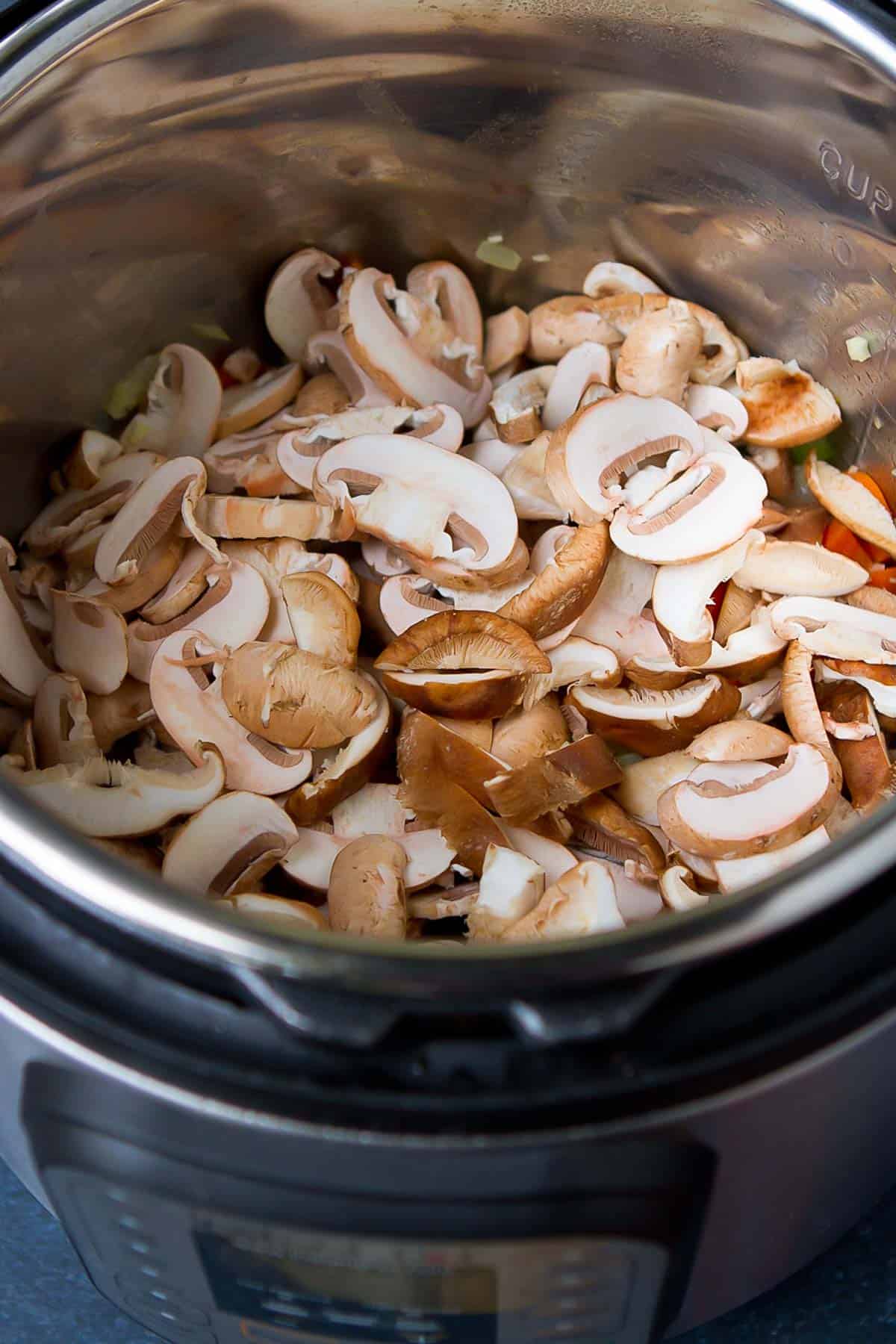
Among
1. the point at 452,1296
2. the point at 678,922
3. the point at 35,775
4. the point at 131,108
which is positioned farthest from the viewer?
the point at 131,108

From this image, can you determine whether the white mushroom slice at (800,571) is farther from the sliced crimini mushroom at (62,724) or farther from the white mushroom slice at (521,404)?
the sliced crimini mushroom at (62,724)

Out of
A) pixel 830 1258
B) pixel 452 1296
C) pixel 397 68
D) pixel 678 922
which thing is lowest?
pixel 830 1258


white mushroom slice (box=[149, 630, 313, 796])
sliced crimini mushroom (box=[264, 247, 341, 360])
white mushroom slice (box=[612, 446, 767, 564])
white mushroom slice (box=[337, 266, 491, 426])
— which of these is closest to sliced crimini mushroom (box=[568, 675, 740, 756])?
white mushroom slice (box=[612, 446, 767, 564])

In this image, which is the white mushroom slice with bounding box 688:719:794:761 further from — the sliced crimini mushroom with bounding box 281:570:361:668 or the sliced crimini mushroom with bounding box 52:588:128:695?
the sliced crimini mushroom with bounding box 52:588:128:695

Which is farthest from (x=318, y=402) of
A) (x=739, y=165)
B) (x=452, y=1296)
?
(x=452, y=1296)

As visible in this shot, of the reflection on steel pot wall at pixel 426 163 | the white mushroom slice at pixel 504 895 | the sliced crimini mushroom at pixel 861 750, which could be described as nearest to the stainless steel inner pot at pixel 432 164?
the reflection on steel pot wall at pixel 426 163

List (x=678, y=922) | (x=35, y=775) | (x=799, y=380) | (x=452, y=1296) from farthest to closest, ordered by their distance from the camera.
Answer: (x=799, y=380), (x=35, y=775), (x=452, y=1296), (x=678, y=922)

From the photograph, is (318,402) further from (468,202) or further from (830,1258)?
(830,1258)

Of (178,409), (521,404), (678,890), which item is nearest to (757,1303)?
(678,890)

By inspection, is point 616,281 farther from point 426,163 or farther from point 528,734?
point 528,734
